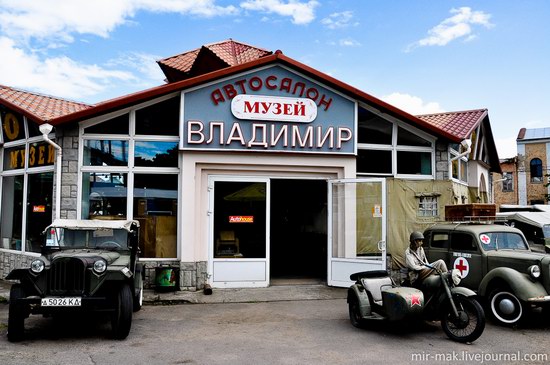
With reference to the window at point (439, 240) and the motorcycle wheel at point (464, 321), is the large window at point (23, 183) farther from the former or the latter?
the motorcycle wheel at point (464, 321)

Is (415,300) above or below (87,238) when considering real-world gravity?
below

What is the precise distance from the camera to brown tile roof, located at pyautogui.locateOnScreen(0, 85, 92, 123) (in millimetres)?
10250

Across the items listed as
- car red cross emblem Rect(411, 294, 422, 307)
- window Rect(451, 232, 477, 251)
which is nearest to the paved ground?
window Rect(451, 232, 477, 251)

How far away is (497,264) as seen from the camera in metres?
7.89

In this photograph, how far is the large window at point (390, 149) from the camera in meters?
11.3

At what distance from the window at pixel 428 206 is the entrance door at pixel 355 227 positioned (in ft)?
3.75

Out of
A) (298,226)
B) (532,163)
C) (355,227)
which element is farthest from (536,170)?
(355,227)

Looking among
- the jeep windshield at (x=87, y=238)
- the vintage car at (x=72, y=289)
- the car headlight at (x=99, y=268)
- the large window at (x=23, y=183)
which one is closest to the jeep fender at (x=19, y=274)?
the vintage car at (x=72, y=289)

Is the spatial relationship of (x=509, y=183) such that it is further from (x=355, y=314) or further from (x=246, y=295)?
(x=355, y=314)

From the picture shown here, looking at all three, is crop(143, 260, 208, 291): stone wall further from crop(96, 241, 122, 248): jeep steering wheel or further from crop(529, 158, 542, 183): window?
crop(529, 158, 542, 183): window

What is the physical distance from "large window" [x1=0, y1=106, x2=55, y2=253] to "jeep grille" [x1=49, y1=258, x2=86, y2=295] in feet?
14.9

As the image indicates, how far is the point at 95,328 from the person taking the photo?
280 inches

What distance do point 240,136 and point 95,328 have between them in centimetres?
488

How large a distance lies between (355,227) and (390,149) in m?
2.16
